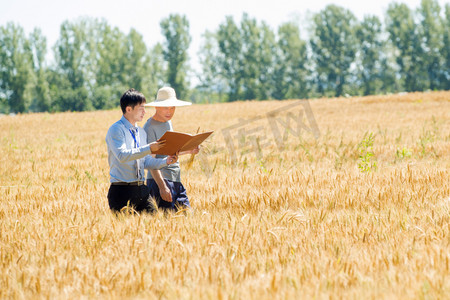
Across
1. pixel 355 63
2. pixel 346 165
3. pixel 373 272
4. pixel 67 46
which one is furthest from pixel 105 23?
pixel 373 272

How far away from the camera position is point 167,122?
16.1 ft

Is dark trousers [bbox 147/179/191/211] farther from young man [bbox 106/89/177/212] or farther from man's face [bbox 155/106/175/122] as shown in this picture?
man's face [bbox 155/106/175/122]

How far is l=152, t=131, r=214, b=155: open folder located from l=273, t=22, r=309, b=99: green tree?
6128 cm

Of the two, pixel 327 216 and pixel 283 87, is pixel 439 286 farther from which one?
pixel 283 87

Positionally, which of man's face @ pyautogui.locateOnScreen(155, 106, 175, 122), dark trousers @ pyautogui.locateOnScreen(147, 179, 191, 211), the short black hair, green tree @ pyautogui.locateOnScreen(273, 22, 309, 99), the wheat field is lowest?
the wheat field

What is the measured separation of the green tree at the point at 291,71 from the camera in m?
64.6

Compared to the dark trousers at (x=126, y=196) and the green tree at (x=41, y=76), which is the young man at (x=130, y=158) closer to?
the dark trousers at (x=126, y=196)

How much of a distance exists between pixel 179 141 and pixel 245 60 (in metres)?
61.5

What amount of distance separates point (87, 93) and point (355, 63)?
37.6 meters

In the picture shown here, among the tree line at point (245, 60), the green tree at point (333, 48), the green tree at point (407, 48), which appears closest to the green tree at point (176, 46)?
the tree line at point (245, 60)

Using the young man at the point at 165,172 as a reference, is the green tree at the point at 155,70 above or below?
above

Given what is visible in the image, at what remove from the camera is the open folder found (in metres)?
3.93

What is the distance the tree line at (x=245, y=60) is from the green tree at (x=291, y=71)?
0.48 ft

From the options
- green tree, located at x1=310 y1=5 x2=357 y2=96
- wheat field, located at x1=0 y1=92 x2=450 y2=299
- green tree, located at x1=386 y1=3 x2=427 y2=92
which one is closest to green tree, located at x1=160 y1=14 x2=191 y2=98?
green tree, located at x1=310 y1=5 x2=357 y2=96
